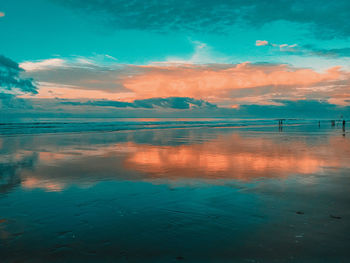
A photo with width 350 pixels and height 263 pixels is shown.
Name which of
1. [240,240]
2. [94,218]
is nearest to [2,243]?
[94,218]

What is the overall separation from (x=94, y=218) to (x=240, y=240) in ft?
11.0

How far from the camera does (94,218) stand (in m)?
6.31

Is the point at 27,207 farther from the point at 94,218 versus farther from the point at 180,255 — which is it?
the point at 180,255

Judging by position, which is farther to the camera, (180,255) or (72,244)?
(72,244)

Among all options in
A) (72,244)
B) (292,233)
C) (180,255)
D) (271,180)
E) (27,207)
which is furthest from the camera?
(271,180)

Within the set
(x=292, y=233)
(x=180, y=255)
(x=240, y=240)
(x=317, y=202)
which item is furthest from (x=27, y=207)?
(x=317, y=202)

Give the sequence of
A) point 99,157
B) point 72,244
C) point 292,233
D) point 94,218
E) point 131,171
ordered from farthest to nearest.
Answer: point 99,157, point 131,171, point 94,218, point 292,233, point 72,244

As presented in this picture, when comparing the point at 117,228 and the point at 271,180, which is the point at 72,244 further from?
the point at 271,180

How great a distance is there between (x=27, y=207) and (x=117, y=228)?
2.93 meters

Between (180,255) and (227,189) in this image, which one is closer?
(180,255)

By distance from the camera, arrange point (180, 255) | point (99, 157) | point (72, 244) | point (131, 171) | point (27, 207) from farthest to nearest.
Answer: point (99, 157) → point (131, 171) → point (27, 207) → point (72, 244) → point (180, 255)

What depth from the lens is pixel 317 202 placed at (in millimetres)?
7445

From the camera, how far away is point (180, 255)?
4.74 meters

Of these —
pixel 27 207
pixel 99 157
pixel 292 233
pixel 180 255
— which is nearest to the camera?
pixel 180 255
